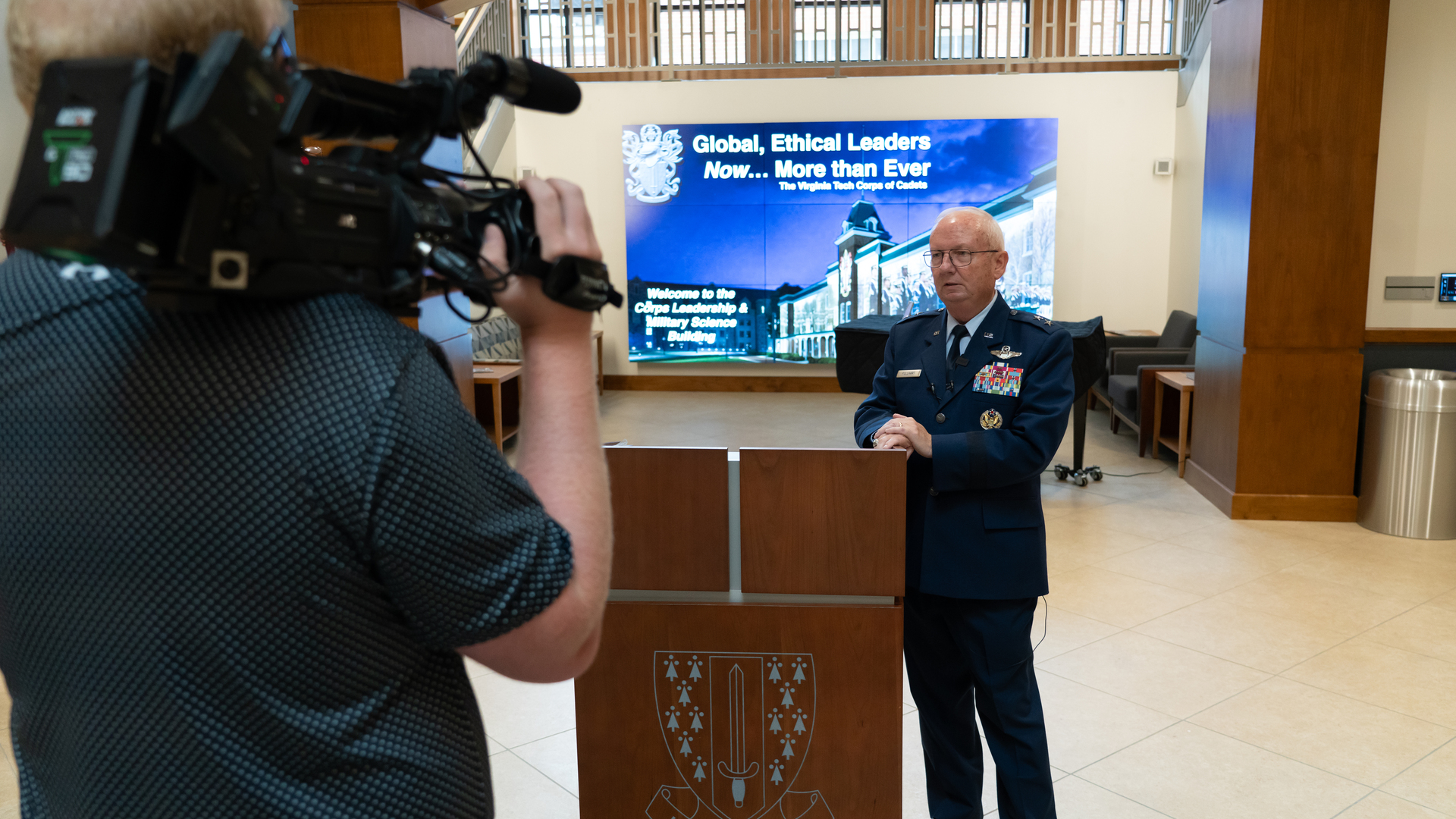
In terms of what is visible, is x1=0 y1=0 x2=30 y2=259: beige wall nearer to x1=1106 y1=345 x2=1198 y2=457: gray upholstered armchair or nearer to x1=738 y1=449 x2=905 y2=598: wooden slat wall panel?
x1=738 y1=449 x2=905 y2=598: wooden slat wall panel

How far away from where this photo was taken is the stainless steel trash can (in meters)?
5.29

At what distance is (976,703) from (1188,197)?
8212 mm

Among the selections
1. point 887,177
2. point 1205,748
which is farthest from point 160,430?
point 887,177

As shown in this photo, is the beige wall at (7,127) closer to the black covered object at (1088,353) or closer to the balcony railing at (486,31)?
the black covered object at (1088,353)

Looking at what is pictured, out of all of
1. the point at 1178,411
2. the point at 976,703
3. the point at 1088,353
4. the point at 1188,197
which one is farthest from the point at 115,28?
the point at 1188,197

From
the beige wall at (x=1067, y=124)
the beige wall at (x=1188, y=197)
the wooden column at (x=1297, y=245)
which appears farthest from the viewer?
Result: the beige wall at (x=1067, y=124)

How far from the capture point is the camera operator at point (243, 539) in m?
0.72

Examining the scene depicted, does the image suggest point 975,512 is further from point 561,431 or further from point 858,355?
point 858,355

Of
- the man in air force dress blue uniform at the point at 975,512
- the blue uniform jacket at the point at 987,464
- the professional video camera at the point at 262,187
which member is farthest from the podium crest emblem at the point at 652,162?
the professional video camera at the point at 262,187

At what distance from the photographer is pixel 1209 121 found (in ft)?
20.8

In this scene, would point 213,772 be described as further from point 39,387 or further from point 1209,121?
point 1209,121

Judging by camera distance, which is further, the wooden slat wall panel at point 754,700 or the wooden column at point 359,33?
the wooden column at point 359,33

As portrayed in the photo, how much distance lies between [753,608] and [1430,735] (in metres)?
2.42

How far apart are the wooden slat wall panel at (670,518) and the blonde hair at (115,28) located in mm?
1497
